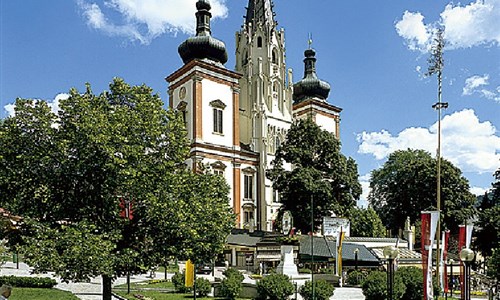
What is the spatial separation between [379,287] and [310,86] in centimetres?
4326

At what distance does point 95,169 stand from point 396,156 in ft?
202

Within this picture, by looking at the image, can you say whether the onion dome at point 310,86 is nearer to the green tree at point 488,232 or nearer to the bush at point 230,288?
the green tree at point 488,232

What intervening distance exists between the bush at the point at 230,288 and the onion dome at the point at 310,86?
4172cm

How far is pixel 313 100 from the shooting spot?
191 ft

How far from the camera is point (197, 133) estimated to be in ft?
149

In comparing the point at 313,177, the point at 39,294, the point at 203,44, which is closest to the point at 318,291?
the point at 39,294

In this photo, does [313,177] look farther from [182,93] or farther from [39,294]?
[39,294]

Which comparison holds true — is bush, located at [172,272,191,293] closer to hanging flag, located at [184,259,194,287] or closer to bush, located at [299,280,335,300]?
hanging flag, located at [184,259,194,287]

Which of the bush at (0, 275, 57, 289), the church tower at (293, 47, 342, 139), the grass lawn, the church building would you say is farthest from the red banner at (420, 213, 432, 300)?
the church tower at (293, 47, 342, 139)

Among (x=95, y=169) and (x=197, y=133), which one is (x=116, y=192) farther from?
(x=197, y=133)

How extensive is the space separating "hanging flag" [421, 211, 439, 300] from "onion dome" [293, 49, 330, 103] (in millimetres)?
42983

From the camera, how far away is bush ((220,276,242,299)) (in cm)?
1966

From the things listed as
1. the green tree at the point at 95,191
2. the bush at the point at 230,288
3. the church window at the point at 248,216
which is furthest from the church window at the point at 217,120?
the green tree at the point at 95,191

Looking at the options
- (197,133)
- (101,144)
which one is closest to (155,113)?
(101,144)
